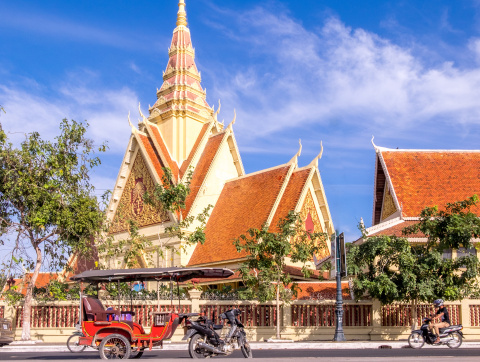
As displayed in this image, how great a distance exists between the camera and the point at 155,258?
26469mm

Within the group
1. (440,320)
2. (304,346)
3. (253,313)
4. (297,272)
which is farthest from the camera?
(297,272)

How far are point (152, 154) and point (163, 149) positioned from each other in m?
0.87

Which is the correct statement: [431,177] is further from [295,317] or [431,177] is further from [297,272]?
[295,317]

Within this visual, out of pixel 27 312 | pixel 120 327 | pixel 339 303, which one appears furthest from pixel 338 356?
pixel 27 312

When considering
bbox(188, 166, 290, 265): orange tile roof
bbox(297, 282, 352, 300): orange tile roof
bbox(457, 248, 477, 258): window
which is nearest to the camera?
bbox(457, 248, 477, 258): window

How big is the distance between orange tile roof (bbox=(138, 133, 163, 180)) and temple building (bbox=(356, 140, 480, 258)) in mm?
9321

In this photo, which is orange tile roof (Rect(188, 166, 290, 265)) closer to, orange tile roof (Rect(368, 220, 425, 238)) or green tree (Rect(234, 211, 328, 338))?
green tree (Rect(234, 211, 328, 338))

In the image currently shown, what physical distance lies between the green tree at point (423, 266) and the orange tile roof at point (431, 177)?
15.7 feet

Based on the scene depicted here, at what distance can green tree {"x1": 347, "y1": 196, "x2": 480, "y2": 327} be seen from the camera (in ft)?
54.2

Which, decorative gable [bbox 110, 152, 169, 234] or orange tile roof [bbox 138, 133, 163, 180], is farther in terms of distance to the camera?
orange tile roof [bbox 138, 133, 163, 180]

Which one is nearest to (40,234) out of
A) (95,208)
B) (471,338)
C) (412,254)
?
(95,208)

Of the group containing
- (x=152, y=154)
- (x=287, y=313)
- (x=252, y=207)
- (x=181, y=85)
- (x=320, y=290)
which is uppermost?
(x=181, y=85)

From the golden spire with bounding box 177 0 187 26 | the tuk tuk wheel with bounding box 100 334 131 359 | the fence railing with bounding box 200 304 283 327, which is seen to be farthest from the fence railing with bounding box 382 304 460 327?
the golden spire with bounding box 177 0 187 26

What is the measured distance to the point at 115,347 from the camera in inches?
439
